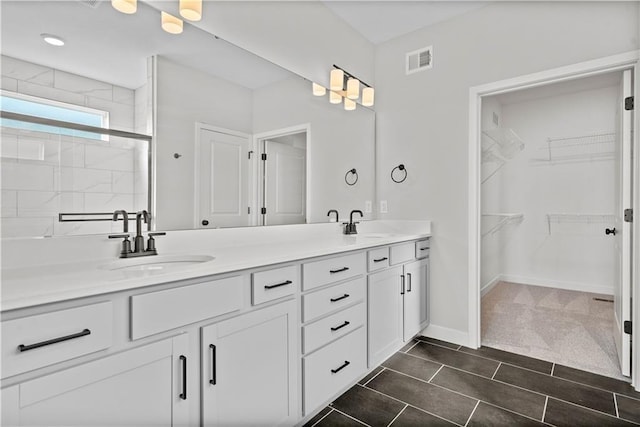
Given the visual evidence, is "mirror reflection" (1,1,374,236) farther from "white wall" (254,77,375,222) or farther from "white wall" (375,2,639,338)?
"white wall" (375,2,639,338)

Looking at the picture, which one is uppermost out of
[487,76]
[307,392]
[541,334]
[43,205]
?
[487,76]

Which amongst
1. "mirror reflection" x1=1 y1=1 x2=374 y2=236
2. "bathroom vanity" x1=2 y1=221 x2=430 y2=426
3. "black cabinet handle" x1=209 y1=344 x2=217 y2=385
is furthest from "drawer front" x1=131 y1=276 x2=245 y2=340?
"mirror reflection" x1=1 y1=1 x2=374 y2=236

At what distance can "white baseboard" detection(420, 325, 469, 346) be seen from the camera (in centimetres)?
272

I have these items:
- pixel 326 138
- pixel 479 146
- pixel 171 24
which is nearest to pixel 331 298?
pixel 326 138

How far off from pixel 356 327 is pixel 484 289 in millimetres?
3013

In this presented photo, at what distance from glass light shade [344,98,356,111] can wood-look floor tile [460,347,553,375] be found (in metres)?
2.22

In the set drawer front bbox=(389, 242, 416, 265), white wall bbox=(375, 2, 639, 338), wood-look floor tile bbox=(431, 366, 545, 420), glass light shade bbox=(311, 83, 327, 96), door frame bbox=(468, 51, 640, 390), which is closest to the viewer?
wood-look floor tile bbox=(431, 366, 545, 420)

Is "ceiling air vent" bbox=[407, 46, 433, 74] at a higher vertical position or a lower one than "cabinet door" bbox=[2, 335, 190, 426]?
higher

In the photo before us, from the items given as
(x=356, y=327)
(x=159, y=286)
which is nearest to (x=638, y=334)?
(x=356, y=327)

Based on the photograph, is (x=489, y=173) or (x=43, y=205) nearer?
(x=43, y=205)

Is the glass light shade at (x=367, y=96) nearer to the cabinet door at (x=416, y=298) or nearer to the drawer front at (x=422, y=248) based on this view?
the drawer front at (x=422, y=248)

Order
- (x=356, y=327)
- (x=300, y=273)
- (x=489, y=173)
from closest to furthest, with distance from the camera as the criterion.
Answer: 1. (x=300, y=273)
2. (x=356, y=327)
3. (x=489, y=173)

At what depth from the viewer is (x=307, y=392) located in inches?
64.6

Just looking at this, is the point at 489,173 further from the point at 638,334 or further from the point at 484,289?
the point at 638,334
